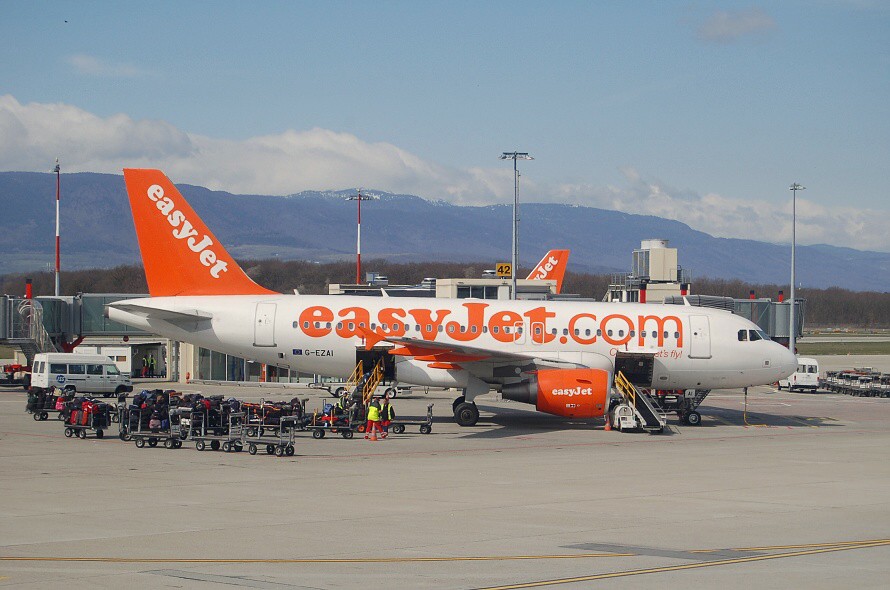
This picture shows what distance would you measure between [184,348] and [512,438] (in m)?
35.6

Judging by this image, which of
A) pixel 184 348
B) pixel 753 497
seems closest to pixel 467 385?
pixel 753 497

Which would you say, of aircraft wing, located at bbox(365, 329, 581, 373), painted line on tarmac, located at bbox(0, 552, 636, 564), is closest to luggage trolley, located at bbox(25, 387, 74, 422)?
aircraft wing, located at bbox(365, 329, 581, 373)

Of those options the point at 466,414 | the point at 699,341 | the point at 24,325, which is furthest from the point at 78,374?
the point at 699,341

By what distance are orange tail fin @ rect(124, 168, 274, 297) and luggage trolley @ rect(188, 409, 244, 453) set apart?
9782 mm

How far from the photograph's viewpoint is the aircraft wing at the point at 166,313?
133ft

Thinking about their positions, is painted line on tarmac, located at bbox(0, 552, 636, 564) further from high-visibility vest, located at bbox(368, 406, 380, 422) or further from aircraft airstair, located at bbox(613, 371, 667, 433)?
aircraft airstair, located at bbox(613, 371, 667, 433)

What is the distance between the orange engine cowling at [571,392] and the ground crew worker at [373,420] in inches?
235

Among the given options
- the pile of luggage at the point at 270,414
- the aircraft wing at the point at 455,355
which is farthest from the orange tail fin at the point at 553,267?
the pile of luggage at the point at 270,414

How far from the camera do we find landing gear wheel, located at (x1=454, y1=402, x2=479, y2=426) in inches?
1572

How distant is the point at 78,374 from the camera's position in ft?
174

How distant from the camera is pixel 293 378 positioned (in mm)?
65500

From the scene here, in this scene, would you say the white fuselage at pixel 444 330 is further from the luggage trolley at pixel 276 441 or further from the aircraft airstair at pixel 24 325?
the aircraft airstair at pixel 24 325

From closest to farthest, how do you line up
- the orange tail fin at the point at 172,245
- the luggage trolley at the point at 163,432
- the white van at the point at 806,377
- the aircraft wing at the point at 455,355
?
the luggage trolley at the point at 163,432 < the aircraft wing at the point at 455,355 < the orange tail fin at the point at 172,245 < the white van at the point at 806,377

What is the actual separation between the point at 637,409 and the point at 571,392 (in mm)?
3177
